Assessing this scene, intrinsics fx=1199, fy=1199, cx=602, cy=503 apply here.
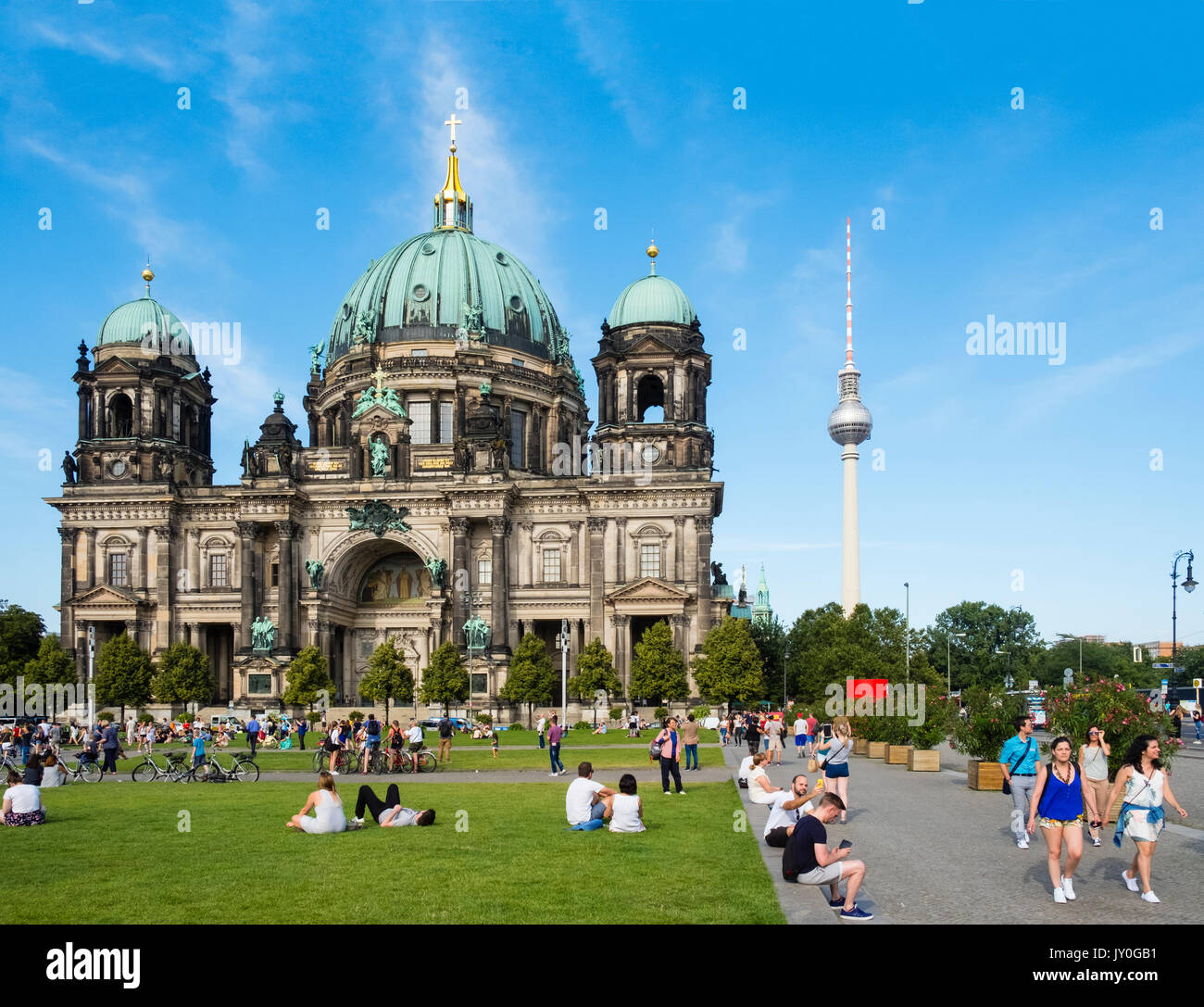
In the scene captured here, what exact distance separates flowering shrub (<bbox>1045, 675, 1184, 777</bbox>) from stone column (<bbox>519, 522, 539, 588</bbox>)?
58.6 m

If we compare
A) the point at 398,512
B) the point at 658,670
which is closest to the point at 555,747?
the point at 658,670

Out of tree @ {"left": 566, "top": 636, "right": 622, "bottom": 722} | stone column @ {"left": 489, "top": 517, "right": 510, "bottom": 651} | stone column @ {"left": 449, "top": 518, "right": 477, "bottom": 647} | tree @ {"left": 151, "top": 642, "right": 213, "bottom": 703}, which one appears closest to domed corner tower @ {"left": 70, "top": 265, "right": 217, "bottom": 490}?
tree @ {"left": 151, "top": 642, "right": 213, "bottom": 703}

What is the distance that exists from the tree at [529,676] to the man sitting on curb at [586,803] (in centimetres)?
5357

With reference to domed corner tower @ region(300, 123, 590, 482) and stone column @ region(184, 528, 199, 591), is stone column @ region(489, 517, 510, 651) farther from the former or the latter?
stone column @ region(184, 528, 199, 591)

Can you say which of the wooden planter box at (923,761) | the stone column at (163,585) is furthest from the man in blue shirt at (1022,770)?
the stone column at (163,585)

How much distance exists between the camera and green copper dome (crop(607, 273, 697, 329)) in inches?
3364

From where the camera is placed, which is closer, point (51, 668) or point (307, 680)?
point (307, 680)

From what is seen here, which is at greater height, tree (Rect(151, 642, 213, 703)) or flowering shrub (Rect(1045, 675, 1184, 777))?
flowering shrub (Rect(1045, 675, 1184, 777))

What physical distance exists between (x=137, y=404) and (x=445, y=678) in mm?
33351

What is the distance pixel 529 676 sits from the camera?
75.4 meters

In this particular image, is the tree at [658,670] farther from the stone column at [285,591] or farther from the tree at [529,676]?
the stone column at [285,591]

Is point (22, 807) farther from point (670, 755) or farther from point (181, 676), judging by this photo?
point (181, 676)
